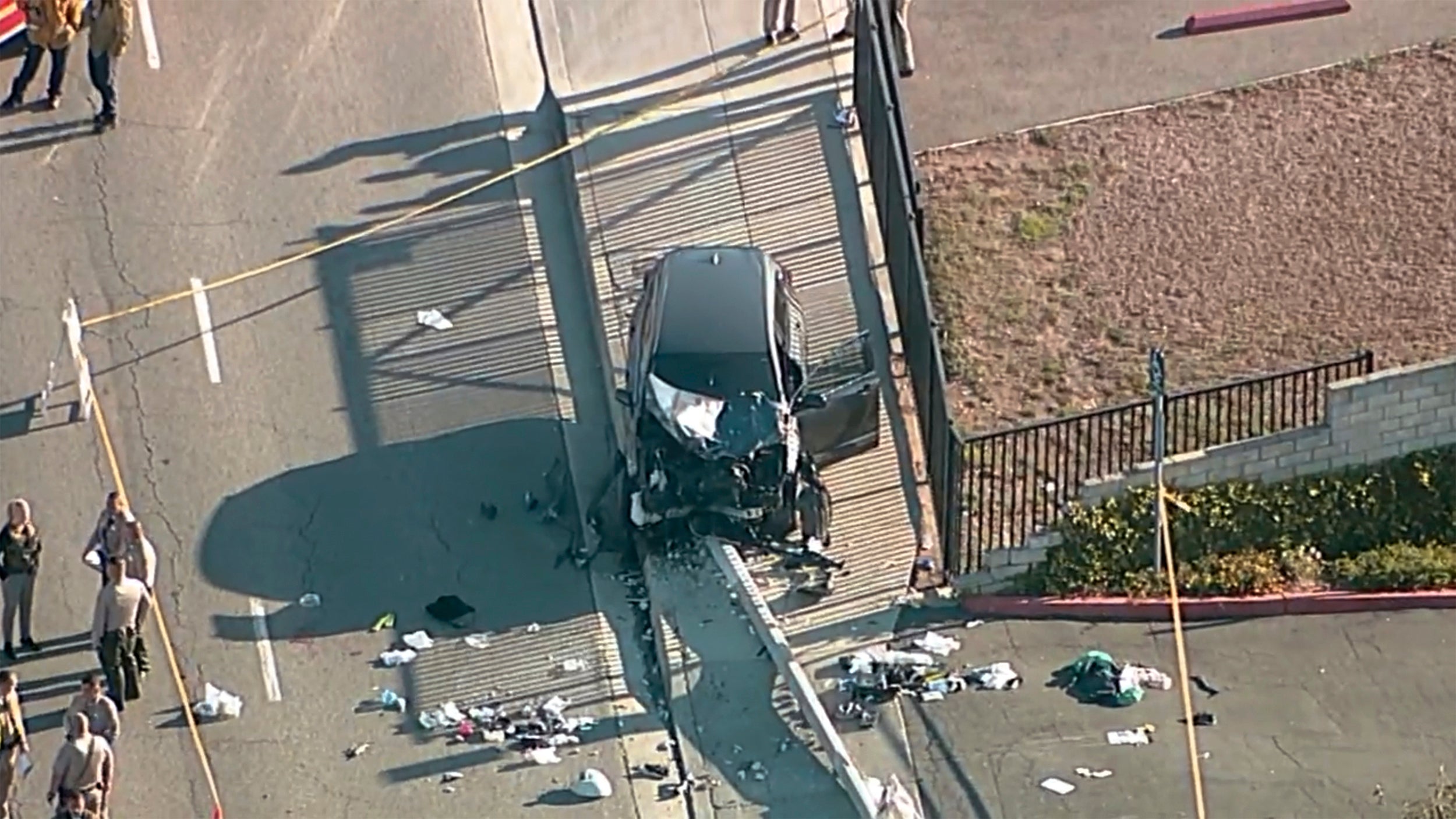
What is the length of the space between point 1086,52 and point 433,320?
6.72 meters

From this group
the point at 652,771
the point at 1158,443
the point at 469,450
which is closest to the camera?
the point at 652,771

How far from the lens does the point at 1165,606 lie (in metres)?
27.7

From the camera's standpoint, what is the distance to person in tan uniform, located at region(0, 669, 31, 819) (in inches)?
976

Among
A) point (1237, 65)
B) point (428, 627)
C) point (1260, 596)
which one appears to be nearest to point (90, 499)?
point (428, 627)

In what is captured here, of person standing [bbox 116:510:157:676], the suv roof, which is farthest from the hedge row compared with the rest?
person standing [bbox 116:510:157:676]

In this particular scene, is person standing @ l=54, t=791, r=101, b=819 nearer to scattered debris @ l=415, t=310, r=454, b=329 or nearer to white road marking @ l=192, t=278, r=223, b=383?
white road marking @ l=192, t=278, r=223, b=383

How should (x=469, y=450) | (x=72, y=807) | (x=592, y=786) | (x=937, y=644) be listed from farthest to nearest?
(x=469, y=450) < (x=937, y=644) < (x=592, y=786) < (x=72, y=807)

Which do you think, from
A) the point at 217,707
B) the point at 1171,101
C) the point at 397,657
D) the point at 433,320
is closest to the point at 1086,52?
the point at 1171,101

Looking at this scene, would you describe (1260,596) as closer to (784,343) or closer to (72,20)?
(784,343)

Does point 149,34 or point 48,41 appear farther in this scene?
point 149,34

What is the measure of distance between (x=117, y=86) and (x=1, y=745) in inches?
342

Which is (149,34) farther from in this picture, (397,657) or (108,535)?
(397,657)

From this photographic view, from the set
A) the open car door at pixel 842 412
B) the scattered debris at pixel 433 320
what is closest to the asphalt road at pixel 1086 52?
the open car door at pixel 842 412

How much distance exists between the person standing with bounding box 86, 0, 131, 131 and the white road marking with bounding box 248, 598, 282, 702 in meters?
5.81
